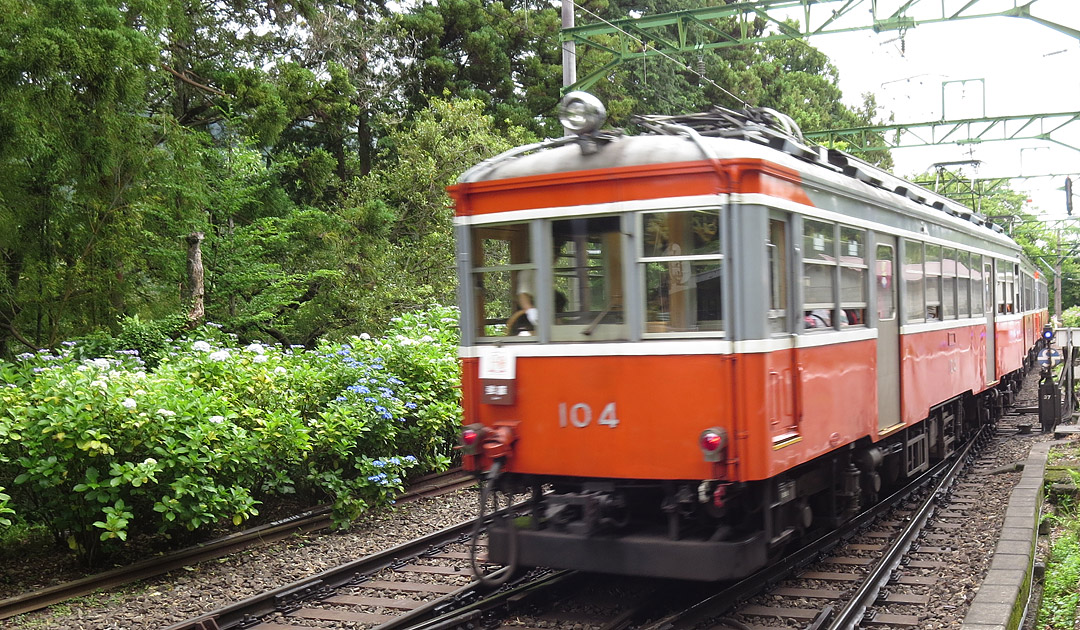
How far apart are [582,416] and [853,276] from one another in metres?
2.73

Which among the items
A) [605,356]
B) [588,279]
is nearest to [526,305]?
[588,279]

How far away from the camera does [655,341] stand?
5895 millimetres

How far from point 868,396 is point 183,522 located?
536 cm

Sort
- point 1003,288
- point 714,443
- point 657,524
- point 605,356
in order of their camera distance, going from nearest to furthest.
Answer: point 714,443
point 605,356
point 657,524
point 1003,288

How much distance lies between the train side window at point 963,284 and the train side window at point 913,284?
1917 millimetres

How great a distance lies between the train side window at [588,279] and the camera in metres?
6.01

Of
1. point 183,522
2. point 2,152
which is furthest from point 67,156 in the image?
point 183,522

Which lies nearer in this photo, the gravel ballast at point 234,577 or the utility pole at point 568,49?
the gravel ballast at point 234,577

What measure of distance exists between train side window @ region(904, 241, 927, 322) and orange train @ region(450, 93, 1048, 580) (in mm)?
1864

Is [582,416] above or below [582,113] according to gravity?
below

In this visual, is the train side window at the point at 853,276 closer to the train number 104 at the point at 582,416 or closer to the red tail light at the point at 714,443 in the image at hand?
the red tail light at the point at 714,443

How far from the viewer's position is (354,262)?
17.8 meters

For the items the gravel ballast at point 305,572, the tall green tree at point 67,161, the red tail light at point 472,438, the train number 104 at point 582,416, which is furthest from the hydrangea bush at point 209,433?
the train number 104 at point 582,416

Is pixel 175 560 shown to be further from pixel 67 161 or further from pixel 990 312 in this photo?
pixel 990 312
